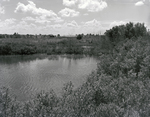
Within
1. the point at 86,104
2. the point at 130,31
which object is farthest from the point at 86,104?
the point at 130,31

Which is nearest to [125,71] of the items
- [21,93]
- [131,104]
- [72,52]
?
[131,104]

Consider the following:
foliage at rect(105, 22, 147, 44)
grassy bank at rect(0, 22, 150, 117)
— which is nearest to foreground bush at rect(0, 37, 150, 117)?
grassy bank at rect(0, 22, 150, 117)

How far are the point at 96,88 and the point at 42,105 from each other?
11.3ft

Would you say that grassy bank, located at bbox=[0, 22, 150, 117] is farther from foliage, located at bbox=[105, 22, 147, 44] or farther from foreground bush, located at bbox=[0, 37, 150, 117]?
foliage, located at bbox=[105, 22, 147, 44]

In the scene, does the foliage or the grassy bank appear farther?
the foliage

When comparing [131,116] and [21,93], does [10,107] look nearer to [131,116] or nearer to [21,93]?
[131,116]

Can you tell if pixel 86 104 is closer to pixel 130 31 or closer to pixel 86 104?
pixel 86 104

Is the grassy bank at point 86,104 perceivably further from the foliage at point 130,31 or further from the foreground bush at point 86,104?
the foliage at point 130,31

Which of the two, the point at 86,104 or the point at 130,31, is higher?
the point at 130,31

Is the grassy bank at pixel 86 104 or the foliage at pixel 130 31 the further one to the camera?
the foliage at pixel 130 31

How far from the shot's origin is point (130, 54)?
23.0 metres

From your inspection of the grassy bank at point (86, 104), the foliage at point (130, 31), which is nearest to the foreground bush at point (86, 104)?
the grassy bank at point (86, 104)

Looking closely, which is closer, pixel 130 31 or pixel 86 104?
pixel 86 104

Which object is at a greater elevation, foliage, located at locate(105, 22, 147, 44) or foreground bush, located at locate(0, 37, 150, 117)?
foliage, located at locate(105, 22, 147, 44)
